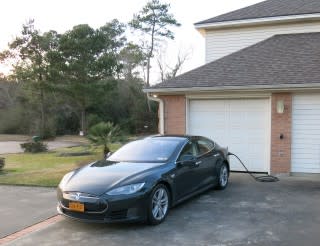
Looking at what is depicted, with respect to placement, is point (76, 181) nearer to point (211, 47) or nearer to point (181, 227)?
point (181, 227)

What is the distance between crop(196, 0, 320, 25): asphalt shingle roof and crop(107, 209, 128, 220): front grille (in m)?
9.98

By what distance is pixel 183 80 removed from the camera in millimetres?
11648

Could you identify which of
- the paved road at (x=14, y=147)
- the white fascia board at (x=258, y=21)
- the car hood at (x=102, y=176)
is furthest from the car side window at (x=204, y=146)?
the paved road at (x=14, y=147)

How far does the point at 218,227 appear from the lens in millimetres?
6164

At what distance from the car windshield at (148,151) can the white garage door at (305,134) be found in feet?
14.1

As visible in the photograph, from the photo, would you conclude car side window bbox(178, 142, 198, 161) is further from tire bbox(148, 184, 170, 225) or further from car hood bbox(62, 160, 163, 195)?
tire bbox(148, 184, 170, 225)

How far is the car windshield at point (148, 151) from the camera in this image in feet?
24.0

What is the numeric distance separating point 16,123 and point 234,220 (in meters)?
36.5

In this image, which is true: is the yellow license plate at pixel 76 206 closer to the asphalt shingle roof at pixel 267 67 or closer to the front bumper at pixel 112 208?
the front bumper at pixel 112 208

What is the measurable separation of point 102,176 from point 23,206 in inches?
89.2

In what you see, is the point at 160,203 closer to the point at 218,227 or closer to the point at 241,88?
the point at 218,227

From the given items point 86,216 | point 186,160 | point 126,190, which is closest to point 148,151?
point 186,160

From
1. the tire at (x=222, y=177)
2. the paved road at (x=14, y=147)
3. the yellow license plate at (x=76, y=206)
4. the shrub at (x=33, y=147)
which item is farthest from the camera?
the paved road at (x=14, y=147)

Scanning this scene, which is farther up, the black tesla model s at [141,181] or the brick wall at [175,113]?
the brick wall at [175,113]
